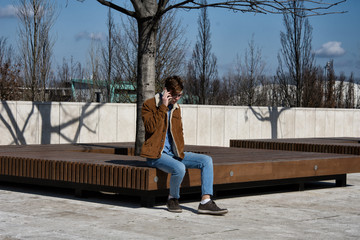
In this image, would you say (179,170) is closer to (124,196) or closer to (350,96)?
(124,196)

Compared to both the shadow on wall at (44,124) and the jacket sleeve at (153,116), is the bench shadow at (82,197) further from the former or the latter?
the shadow on wall at (44,124)

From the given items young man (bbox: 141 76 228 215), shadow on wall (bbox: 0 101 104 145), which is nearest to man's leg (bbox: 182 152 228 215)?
young man (bbox: 141 76 228 215)

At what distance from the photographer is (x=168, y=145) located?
703 cm

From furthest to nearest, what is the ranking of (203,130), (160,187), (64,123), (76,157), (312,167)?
1. (203,130)
2. (64,123)
3. (312,167)
4. (76,157)
5. (160,187)

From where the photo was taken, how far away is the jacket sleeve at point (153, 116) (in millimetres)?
6844

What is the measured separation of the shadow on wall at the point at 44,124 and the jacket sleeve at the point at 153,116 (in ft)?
27.9

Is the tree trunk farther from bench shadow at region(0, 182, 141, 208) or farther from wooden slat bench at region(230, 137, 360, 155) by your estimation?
wooden slat bench at region(230, 137, 360, 155)

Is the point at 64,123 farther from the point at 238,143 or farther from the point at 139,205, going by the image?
the point at 139,205

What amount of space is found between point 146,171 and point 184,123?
1127cm

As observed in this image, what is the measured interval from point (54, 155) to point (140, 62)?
1.98 metres

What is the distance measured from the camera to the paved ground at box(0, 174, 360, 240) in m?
5.54

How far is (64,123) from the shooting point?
15.6 m

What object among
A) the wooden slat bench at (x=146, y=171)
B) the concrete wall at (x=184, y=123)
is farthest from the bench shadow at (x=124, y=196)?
the concrete wall at (x=184, y=123)

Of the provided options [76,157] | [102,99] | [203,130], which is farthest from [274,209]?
[102,99]
